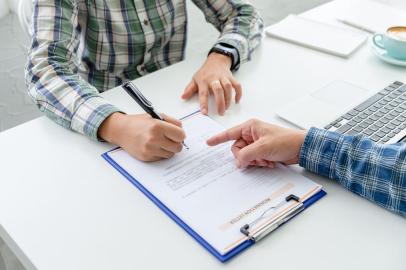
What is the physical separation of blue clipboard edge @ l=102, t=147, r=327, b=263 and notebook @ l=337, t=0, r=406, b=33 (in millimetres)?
747

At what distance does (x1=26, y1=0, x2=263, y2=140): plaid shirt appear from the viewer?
3.12 ft

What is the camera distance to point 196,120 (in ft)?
3.13

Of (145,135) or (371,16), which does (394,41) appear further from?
(145,135)

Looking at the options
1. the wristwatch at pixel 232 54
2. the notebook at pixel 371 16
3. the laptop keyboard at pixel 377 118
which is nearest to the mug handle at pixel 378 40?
the notebook at pixel 371 16

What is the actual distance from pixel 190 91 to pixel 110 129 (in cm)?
22

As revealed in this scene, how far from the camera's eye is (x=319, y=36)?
127 cm

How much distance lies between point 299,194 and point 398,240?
0.16 metres

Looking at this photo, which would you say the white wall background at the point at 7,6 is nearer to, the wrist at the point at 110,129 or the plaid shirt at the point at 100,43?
the plaid shirt at the point at 100,43

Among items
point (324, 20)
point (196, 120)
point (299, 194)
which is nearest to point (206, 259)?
point (299, 194)

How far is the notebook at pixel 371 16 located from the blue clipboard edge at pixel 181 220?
75 centimetres

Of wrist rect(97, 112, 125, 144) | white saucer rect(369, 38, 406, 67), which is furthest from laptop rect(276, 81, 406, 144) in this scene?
wrist rect(97, 112, 125, 144)

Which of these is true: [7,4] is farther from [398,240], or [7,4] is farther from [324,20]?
[398,240]

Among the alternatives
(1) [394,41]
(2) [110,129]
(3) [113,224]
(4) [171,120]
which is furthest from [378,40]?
(3) [113,224]

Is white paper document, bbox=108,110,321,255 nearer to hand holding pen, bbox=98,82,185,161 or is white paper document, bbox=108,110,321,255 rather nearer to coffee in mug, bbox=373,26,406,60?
hand holding pen, bbox=98,82,185,161
